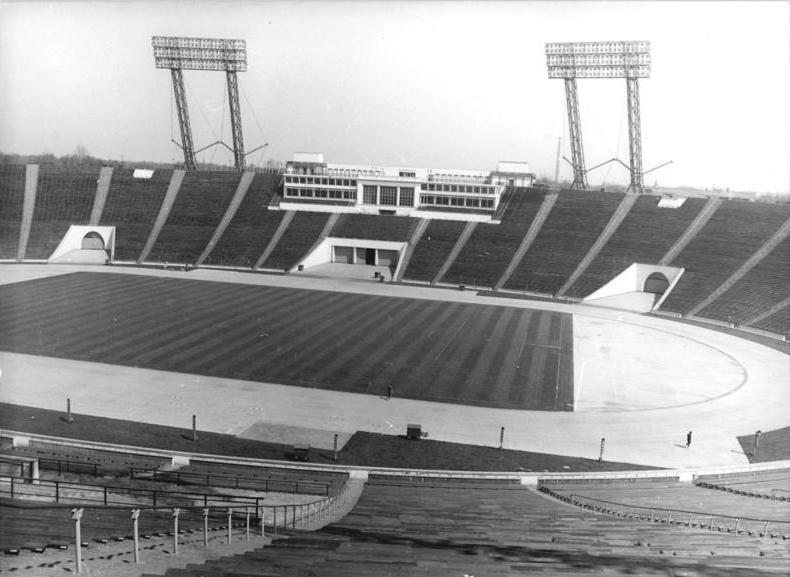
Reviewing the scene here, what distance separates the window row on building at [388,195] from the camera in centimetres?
8319

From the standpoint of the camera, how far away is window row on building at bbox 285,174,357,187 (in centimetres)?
8431

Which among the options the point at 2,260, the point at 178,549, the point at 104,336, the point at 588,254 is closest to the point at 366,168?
the point at 588,254

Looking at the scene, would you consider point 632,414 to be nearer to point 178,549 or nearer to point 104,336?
point 178,549

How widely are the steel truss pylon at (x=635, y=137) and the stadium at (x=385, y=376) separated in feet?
11.3

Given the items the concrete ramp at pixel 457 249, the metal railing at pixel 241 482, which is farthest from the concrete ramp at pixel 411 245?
the metal railing at pixel 241 482

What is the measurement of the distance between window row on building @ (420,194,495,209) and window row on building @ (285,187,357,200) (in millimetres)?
9838

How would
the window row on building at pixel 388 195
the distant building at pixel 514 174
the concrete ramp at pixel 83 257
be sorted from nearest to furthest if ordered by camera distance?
the concrete ramp at pixel 83 257
the window row on building at pixel 388 195
the distant building at pixel 514 174

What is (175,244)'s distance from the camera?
248 ft

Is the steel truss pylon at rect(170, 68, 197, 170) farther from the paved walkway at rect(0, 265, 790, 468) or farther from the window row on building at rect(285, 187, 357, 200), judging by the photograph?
the paved walkway at rect(0, 265, 790, 468)

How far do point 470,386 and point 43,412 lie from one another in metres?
20.0

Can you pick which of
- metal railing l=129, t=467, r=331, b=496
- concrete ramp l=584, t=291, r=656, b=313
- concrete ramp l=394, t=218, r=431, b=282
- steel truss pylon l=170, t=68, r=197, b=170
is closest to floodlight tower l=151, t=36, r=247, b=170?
steel truss pylon l=170, t=68, r=197, b=170

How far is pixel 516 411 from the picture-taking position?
31656 millimetres

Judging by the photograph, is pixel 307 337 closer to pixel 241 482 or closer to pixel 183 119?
pixel 241 482

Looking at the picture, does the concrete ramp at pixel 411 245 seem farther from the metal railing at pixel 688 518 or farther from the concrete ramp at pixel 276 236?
the metal railing at pixel 688 518
